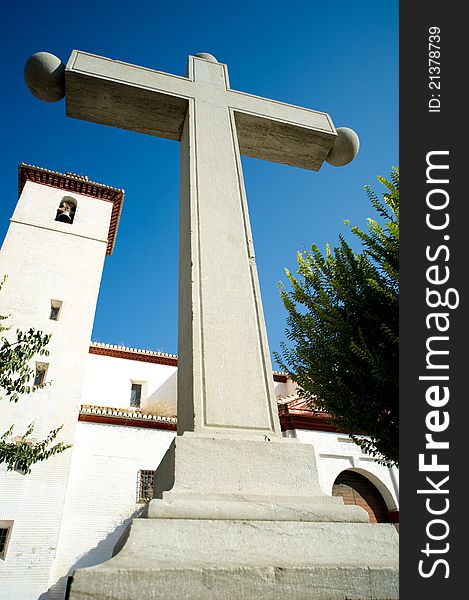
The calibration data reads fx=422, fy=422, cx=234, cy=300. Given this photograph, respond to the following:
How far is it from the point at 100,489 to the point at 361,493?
24.9 feet

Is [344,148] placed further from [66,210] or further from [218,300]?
[66,210]

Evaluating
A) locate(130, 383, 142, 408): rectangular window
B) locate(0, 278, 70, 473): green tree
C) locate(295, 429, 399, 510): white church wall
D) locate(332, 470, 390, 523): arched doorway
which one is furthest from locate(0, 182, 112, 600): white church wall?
locate(332, 470, 390, 523): arched doorway

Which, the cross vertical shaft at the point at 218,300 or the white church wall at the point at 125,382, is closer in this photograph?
the cross vertical shaft at the point at 218,300

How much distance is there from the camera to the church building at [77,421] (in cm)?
1048

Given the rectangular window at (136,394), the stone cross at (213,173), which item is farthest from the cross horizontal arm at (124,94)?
the rectangular window at (136,394)

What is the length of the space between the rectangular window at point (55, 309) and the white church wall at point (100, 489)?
3919 millimetres

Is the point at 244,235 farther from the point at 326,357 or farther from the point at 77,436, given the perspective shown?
the point at 77,436

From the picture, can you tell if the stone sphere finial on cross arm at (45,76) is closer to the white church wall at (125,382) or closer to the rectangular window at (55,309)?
the rectangular window at (55,309)

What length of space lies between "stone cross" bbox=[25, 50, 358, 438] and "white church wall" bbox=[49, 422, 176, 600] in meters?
9.45

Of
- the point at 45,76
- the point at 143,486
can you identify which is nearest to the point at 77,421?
the point at 143,486

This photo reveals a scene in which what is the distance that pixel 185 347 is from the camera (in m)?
2.15

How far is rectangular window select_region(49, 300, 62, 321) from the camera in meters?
14.4

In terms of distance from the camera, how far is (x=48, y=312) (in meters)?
14.2

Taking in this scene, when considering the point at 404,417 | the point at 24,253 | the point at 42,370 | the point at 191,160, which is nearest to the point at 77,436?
the point at 42,370
